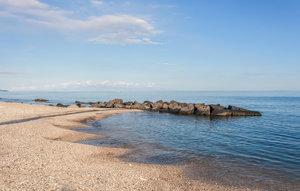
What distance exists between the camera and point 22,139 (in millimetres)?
29891

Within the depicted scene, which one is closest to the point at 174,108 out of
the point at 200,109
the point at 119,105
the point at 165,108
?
the point at 165,108

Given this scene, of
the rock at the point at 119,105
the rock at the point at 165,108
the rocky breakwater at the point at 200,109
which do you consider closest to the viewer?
the rocky breakwater at the point at 200,109

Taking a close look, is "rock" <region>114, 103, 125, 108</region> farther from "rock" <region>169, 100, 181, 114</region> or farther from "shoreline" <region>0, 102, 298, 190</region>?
"shoreline" <region>0, 102, 298, 190</region>

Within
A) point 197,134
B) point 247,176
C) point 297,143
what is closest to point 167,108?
point 197,134

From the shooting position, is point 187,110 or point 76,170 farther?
point 187,110

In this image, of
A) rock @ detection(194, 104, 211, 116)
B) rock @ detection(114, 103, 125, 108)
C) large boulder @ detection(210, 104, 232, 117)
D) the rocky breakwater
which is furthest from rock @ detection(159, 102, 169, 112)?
large boulder @ detection(210, 104, 232, 117)

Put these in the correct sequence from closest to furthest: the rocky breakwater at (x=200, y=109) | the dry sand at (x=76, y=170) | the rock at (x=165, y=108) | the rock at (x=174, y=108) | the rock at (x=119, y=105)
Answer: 1. the dry sand at (x=76, y=170)
2. the rocky breakwater at (x=200, y=109)
3. the rock at (x=174, y=108)
4. the rock at (x=165, y=108)
5. the rock at (x=119, y=105)

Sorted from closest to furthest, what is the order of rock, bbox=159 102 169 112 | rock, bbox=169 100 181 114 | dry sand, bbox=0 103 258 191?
dry sand, bbox=0 103 258 191 < rock, bbox=169 100 181 114 < rock, bbox=159 102 169 112

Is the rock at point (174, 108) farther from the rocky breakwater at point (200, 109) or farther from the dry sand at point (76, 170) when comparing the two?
the dry sand at point (76, 170)

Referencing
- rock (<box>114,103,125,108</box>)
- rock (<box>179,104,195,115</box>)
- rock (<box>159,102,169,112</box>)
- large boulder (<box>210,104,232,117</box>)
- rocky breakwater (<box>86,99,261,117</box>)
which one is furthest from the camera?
rock (<box>114,103,125,108</box>)

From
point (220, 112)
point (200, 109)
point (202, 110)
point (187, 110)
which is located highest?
point (200, 109)

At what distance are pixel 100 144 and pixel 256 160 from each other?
1328cm

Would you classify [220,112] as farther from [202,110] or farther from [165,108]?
[165,108]

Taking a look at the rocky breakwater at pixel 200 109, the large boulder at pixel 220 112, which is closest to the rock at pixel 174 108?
the rocky breakwater at pixel 200 109
